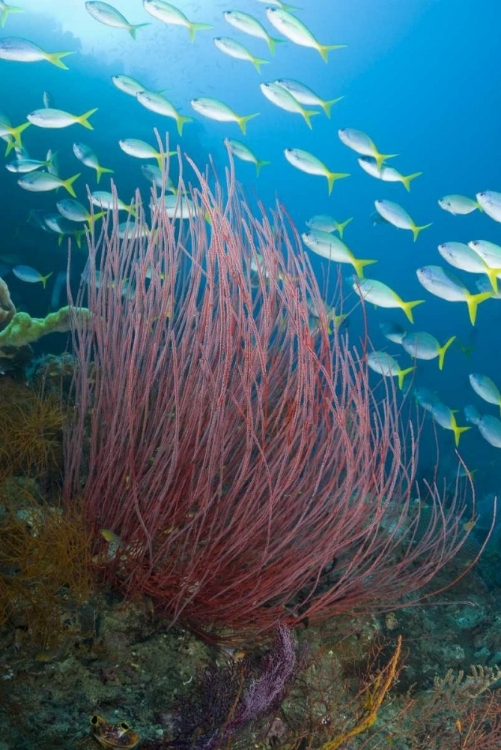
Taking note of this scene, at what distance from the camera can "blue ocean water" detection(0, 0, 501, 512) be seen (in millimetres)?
28188

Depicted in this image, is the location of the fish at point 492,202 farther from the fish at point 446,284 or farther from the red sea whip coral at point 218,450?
the red sea whip coral at point 218,450

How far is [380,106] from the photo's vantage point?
64438 mm

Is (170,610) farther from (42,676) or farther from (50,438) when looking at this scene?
(50,438)

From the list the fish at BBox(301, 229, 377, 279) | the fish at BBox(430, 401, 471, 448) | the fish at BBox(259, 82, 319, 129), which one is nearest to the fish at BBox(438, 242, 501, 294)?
the fish at BBox(301, 229, 377, 279)


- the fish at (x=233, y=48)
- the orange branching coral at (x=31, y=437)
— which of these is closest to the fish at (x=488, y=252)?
the fish at (x=233, y=48)

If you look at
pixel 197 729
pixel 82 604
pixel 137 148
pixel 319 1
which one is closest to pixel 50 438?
pixel 82 604

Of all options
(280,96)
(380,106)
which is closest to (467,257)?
(280,96)

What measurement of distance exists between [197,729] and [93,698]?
1.43 ft

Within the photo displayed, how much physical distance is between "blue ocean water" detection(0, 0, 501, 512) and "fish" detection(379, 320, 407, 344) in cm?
1074

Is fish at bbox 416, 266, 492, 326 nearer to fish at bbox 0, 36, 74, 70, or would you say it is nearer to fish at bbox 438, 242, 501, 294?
fish at bbox 438, 242, 501, 294

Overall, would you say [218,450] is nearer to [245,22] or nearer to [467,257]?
[467,257]

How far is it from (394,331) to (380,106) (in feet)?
227

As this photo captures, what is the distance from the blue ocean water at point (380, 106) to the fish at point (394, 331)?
1074 cm

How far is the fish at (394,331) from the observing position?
7.28 metres
